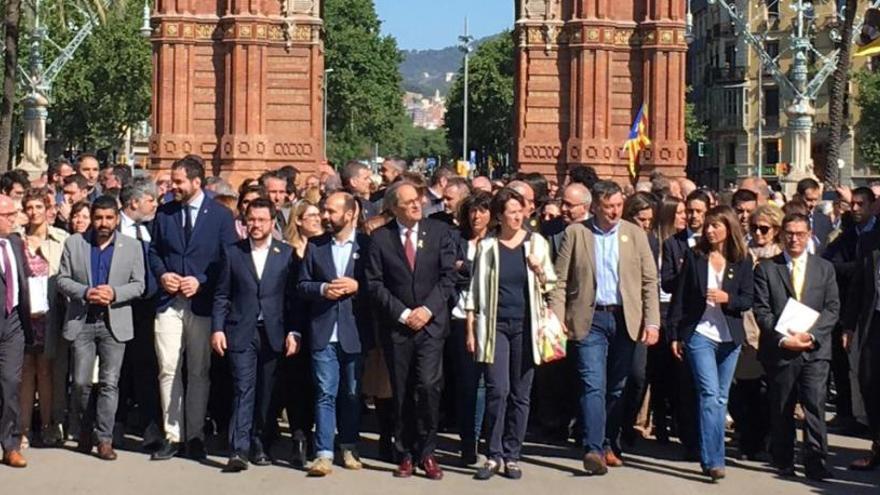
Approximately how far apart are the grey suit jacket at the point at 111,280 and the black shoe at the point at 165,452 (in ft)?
3.19

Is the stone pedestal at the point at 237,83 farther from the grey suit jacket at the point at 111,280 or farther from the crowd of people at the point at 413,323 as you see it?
the grey suit jacket at the point at 111,280

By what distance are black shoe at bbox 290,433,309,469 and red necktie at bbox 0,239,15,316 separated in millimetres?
2613

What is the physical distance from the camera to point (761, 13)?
83.2 m

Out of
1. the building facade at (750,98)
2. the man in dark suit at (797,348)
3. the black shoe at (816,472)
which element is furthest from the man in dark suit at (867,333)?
the building facade at (750,98)

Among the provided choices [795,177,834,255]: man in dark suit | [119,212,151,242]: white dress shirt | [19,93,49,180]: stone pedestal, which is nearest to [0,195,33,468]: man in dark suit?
[119,212,151,242]: white dress shirt

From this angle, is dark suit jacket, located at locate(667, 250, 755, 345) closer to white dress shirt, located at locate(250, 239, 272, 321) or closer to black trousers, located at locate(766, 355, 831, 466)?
black trousers, located at locate(766, 355, 831, 466)

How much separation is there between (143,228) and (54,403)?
5.76 ft

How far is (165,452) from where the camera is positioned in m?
12.3

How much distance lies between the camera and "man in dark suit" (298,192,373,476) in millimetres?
11711

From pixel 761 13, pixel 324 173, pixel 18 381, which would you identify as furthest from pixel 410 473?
pixel 761 13

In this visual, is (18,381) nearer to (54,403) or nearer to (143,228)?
(54,403)

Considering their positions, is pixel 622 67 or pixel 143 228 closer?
pixel 143 228

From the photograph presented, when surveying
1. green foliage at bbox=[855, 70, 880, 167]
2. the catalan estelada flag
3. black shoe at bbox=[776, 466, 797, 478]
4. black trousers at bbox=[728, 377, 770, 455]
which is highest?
green foliage at bbox=[855, 70, 880, 167]

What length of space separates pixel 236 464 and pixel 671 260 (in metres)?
4.19
